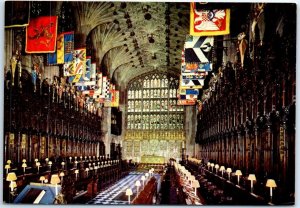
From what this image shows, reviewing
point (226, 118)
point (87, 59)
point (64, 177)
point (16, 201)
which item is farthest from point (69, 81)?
point (226, 118)

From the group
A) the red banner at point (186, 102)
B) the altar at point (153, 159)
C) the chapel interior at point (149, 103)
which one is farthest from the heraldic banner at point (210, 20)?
the altar at point (153, 159)

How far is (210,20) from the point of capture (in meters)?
7.57

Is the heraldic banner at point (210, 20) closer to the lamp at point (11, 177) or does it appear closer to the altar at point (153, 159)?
the altar at point (153, 159)

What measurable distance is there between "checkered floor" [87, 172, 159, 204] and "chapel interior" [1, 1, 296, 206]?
3 cm

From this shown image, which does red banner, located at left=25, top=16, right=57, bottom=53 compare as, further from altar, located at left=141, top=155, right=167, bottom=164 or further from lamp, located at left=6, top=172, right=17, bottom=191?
altar, located at left=141, top=155, right=167, bottom=164

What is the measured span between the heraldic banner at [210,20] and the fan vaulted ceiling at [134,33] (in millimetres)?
160

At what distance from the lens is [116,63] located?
9031 mm

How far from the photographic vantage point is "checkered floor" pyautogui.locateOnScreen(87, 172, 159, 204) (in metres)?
7.70

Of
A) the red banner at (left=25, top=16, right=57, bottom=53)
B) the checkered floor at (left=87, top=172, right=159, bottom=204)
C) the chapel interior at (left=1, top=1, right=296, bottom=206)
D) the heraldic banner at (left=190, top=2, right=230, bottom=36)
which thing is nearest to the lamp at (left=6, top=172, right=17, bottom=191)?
the chapel interior at (left=1, top=1, right=296, bottom=206)

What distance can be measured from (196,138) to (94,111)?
2419 millimetres

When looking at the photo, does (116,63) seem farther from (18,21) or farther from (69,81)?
→ (18,21)

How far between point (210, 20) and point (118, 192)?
12.5 ft

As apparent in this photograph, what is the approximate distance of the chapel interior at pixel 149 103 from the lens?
7.28m

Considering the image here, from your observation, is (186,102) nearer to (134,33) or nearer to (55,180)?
(134,33)
